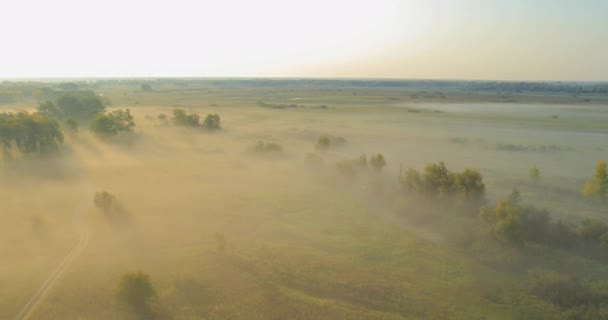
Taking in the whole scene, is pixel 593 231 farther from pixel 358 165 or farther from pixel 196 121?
pixel 196 121

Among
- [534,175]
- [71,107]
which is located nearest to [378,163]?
[534,175]

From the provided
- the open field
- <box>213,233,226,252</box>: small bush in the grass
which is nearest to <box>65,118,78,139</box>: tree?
the open field

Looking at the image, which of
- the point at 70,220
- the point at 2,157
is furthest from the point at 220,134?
the point at 70,220

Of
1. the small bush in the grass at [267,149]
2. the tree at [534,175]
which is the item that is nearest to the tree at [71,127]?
the small bush in the grass at [267,149]

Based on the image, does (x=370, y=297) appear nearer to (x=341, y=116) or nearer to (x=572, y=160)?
(x=572, y=160)

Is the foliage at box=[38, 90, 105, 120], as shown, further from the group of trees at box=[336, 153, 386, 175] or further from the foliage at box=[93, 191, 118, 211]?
the group of trees at box=[336, 153, 386, 175]
